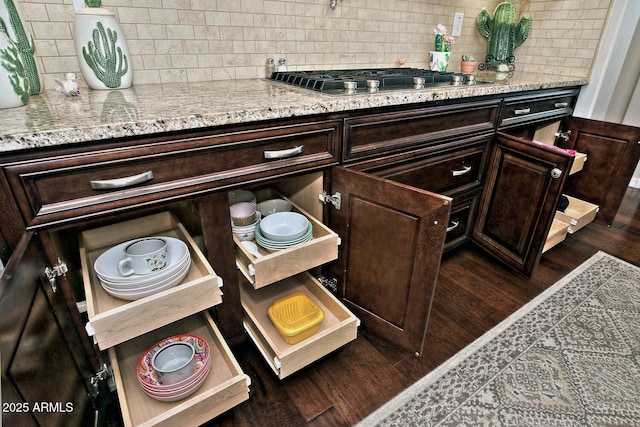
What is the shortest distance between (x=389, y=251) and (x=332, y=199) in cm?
27

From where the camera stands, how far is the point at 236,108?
3.22ft

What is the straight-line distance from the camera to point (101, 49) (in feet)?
3.92

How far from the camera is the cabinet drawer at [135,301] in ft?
2.85

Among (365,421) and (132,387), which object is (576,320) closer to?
(365,421)

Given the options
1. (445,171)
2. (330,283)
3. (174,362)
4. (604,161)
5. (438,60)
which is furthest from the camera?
(438,60)

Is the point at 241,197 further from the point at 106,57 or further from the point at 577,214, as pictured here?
the point at 577,214

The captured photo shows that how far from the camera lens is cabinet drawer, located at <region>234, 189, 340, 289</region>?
3.58 feet

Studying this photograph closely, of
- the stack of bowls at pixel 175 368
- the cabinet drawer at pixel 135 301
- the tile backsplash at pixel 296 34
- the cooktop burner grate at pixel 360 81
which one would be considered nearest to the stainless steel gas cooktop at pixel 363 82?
the cooktop burner grate at pixel 360 81

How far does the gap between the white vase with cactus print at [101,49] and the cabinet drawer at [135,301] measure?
523 mm

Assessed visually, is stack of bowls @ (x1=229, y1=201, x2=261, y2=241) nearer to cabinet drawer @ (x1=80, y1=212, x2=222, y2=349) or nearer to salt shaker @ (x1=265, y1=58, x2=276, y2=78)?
cabinet drawer @ (x1=80, y1=212, x2=222, y2=349)

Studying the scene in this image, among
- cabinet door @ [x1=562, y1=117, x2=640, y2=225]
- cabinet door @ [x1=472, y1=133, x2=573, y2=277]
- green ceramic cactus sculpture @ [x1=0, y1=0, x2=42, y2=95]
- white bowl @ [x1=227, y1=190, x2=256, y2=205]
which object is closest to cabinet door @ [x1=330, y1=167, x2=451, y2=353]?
white bowl @ [x1=227, y1=190, x2=256, y2=205]

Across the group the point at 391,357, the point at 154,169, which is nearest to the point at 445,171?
the point at 391,357

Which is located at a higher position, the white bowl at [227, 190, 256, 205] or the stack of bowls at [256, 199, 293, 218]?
the white bowl at [227, 190, 256, 205]

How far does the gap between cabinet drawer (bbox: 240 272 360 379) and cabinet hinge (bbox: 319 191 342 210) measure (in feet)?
1.05
